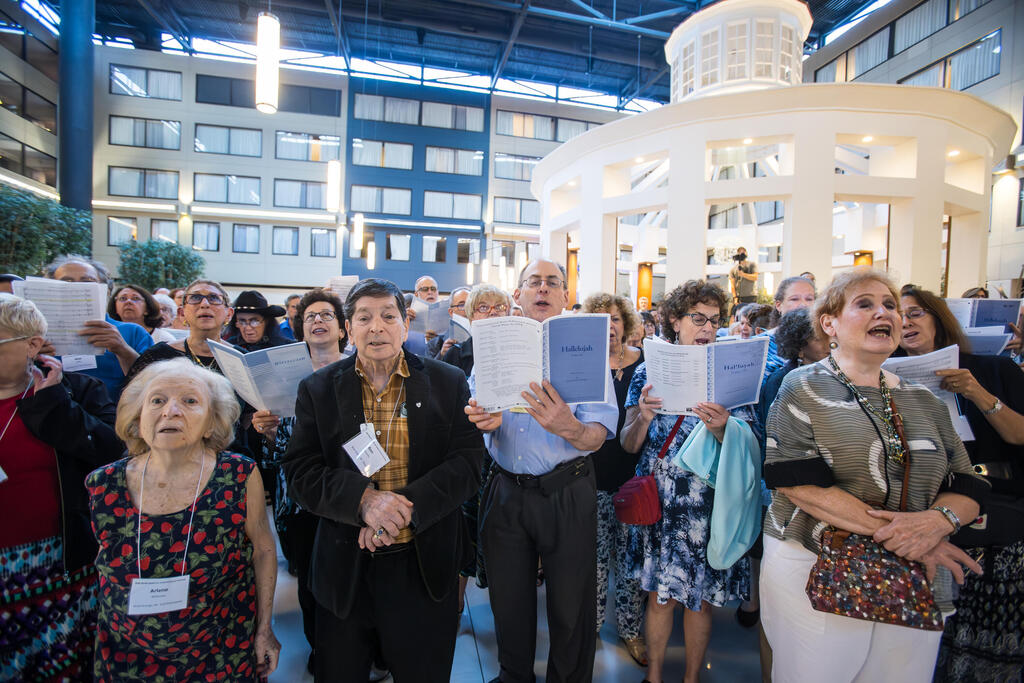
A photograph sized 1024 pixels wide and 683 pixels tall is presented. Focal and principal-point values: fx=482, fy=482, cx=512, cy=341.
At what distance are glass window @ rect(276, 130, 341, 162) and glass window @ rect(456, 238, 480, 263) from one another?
6.27 metres

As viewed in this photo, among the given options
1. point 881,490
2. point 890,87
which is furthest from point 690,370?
point 890,87

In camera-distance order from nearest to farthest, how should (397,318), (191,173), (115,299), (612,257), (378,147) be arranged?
(397,318), (115,299), (612,257), (191,173), (378,147)

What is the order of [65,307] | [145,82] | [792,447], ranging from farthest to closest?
[145,82], [65,307], [792,447]

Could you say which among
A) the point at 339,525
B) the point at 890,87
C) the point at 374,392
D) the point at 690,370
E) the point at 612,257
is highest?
the point at 890,87

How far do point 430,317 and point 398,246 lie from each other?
16793mm

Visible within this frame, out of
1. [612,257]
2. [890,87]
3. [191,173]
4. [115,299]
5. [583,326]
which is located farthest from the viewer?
[191,173]

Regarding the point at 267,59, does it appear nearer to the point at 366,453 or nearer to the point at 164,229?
the point at 366,453

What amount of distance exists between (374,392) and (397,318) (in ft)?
1.05

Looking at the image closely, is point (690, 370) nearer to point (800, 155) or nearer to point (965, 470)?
point (965, 470)

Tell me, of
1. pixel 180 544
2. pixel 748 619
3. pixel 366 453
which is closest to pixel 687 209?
pixel 748 619

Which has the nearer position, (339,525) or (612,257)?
(339,525)

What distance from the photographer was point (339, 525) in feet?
6.11

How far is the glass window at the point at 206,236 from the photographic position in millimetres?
18938

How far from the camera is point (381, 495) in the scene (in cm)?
172
